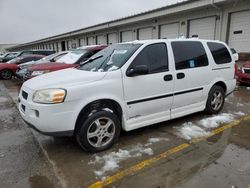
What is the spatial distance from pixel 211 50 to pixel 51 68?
203 inches

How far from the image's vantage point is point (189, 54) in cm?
461

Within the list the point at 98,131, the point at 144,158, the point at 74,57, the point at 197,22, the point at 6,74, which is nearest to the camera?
the point at 144,158

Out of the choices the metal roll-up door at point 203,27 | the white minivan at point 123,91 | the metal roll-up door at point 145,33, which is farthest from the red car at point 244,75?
the metal roll-up door at point 145,33

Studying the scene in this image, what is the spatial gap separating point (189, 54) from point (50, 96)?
2.85 metres

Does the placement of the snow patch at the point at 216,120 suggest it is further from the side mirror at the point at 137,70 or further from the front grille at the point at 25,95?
the front grille at the point at 25,95

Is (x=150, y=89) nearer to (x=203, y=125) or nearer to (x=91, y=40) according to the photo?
(x=203, y=125)

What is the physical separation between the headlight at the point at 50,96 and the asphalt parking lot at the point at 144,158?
0.91m

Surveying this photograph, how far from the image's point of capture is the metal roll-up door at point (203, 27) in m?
15.3

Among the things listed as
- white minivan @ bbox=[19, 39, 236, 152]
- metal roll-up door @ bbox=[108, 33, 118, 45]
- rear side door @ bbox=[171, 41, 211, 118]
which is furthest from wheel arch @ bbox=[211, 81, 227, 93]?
metal roll-up door @ bbox=[108, 33, 118, 45]

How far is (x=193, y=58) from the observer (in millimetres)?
4660

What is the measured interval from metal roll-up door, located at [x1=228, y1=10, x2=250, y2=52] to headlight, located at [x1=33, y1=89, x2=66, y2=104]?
43.8 ft

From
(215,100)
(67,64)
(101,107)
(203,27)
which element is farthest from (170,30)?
(101,107)

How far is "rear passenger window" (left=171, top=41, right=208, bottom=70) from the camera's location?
440 centimetres

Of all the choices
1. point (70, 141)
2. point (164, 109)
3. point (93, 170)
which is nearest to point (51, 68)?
point (70, 141)
